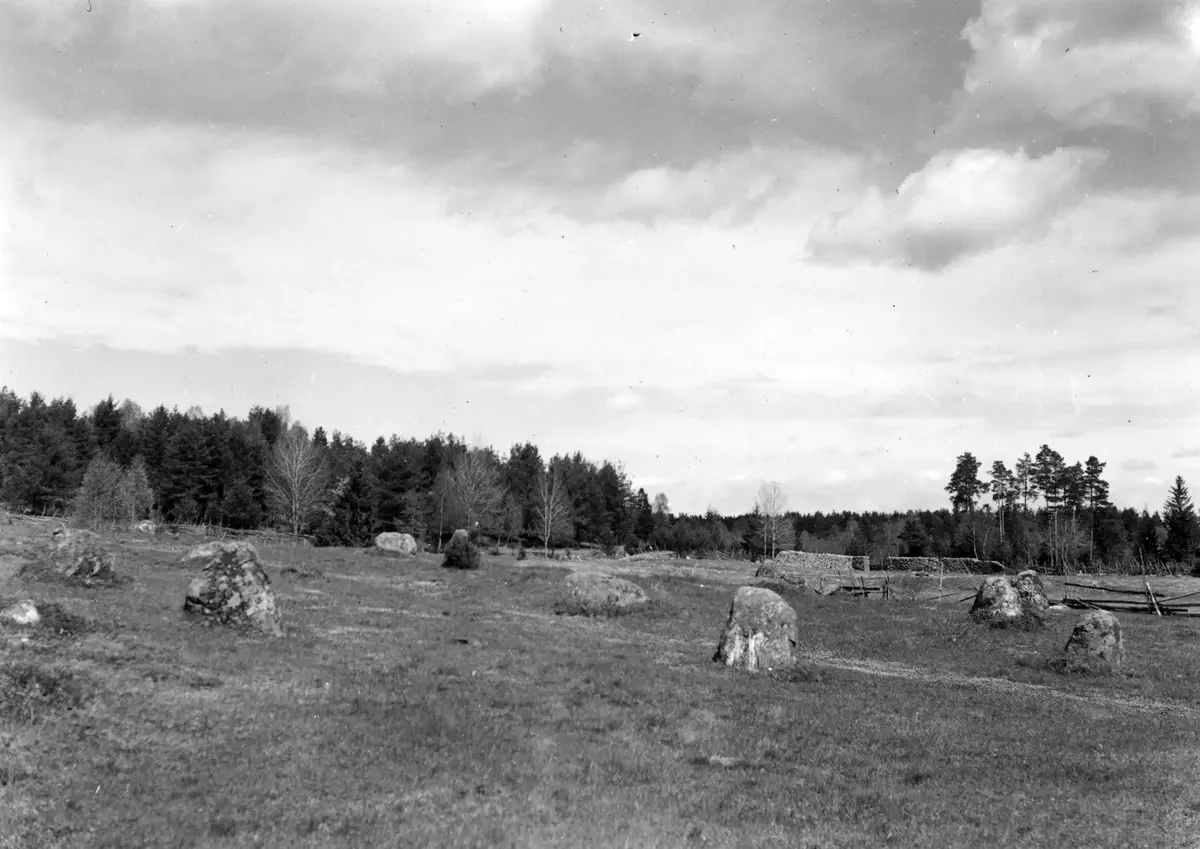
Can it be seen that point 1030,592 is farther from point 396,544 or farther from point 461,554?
point 396,544

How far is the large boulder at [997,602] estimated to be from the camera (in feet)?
128

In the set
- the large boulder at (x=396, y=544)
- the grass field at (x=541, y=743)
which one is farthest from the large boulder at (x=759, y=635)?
the large boulder at (x=396, y=544)

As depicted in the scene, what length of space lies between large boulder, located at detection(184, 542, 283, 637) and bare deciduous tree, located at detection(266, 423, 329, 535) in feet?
227

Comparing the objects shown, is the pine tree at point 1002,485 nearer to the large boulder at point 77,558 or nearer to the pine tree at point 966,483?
the pine tree at point 966,483

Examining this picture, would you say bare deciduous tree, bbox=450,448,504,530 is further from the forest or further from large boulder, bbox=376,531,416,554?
large boulder, bbox=376,531,416,554

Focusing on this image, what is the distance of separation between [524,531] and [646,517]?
128ft

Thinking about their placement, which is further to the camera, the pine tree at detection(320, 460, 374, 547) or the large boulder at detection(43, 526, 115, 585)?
the pine tree at detection(320, 460, 374, 547)

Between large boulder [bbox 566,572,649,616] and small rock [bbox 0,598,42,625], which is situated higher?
small rock [bbox 0,598,42,625]

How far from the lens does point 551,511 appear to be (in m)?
114

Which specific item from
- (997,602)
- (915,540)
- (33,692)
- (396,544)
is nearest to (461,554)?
(396,544)

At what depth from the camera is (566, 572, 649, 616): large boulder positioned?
4152cm

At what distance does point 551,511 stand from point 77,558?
83.9 m

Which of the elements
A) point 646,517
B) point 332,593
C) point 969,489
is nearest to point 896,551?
point 969,489

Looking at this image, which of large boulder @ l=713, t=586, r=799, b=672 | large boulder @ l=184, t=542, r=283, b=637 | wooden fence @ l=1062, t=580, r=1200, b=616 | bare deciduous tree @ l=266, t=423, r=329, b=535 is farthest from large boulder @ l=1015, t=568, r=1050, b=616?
bare deciduous tree @ l=266, t=423, r=329, b=535
